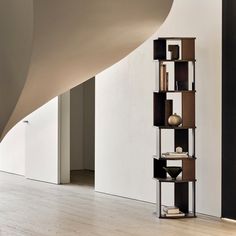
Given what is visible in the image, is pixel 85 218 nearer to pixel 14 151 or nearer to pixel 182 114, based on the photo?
pixel 182 114

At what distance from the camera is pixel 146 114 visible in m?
7.39

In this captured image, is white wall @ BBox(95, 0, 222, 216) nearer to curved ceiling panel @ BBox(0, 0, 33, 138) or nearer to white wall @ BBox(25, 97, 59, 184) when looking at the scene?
white wall @ BBox(25, 97, 59, 184)

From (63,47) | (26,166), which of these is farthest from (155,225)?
(26,166)

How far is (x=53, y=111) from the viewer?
9.52 m

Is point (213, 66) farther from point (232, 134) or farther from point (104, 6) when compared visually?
point (104, 6)

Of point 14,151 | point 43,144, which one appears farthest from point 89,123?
point 43,144

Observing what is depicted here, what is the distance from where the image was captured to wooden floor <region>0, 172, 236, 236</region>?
564 cm

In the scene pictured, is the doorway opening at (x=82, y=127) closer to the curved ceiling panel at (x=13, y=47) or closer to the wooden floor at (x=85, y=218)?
the wooden floor at (x=85, y=218)

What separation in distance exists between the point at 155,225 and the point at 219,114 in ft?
4.56

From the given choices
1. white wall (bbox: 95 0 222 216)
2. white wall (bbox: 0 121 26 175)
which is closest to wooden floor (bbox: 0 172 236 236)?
white wall (bbox: 95 0 222 216)

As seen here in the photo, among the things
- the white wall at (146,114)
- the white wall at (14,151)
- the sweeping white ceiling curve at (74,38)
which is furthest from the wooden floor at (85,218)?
the white wall at (14,151)

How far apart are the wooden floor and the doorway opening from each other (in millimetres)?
3150

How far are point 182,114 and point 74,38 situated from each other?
2179 millimetres

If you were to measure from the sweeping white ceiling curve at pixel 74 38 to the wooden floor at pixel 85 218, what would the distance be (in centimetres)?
106
